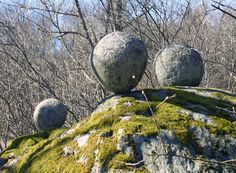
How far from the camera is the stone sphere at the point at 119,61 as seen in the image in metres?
4.80

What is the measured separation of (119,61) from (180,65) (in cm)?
120

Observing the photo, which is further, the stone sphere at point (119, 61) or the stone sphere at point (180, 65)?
the stone sphere at point (180, 65)

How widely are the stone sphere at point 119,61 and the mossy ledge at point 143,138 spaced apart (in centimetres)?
18

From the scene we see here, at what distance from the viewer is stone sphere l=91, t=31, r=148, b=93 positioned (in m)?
4.80

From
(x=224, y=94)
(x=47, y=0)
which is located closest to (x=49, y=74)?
(x=47, y=0)

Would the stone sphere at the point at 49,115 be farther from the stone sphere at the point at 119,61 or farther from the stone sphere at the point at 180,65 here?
the stone sphere at the point at 119,61

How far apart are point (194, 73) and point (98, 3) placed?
4237mm

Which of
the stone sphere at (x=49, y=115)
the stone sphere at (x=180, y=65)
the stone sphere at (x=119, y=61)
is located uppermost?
the stone sphere at (x=119, y=61)

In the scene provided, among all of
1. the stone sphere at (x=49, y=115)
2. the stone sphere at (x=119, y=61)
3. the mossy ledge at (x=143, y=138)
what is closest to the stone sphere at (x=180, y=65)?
the mossy ledge at (x=143, y=138)

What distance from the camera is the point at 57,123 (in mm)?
7309

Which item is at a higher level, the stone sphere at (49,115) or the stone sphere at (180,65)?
the stone sphere at (180,65)

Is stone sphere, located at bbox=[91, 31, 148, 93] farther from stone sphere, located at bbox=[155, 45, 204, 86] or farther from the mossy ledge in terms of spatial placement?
stone sphere, located at bbox=[155, 45, 204, 86]

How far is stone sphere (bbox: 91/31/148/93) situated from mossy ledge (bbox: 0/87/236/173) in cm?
18

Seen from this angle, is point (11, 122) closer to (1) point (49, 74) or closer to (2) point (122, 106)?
(1) point (49, 74)
